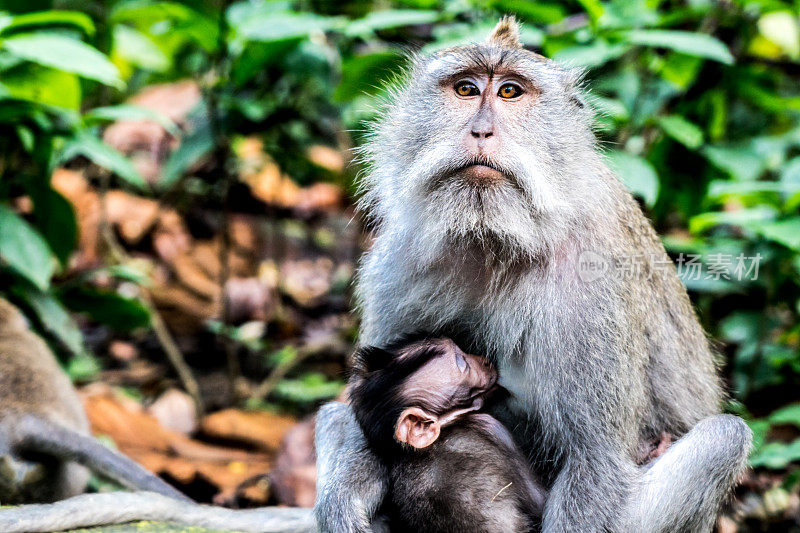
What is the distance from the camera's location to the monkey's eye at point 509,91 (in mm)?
3865

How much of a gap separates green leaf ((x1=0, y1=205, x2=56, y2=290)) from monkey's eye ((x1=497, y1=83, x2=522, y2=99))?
10.2 feet

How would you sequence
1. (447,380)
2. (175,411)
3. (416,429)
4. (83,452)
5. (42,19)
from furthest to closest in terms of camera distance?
(175,411), (83,452), (42,19), (447,380), (416,429)

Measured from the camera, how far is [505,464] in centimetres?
378

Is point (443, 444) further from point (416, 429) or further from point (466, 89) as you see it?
point (466, 89)

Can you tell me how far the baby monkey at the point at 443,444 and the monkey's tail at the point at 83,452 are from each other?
1774 millimetres

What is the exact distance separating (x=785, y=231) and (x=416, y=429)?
9.53 feet

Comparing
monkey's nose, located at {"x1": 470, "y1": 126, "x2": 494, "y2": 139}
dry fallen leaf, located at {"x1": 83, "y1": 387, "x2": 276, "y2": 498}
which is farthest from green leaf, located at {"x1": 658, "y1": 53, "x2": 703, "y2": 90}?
dry fallen leaf, located at {"x1": 83, "y1": 387, "x2": 276, "y2": 498}

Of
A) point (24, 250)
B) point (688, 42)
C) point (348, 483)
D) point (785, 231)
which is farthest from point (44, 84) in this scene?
point (785, 231)

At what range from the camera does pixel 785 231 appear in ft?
17.3

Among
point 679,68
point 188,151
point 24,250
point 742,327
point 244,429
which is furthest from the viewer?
point 188,151

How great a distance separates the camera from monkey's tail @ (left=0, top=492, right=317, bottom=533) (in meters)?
4.11

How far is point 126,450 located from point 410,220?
3.48m

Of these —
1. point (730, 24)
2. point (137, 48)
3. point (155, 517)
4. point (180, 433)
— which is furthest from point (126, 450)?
point (730, 24)

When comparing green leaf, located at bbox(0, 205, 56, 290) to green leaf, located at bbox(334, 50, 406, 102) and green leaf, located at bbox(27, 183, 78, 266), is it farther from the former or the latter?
green leaf, located at bbox(334, 50, 406, 102)
